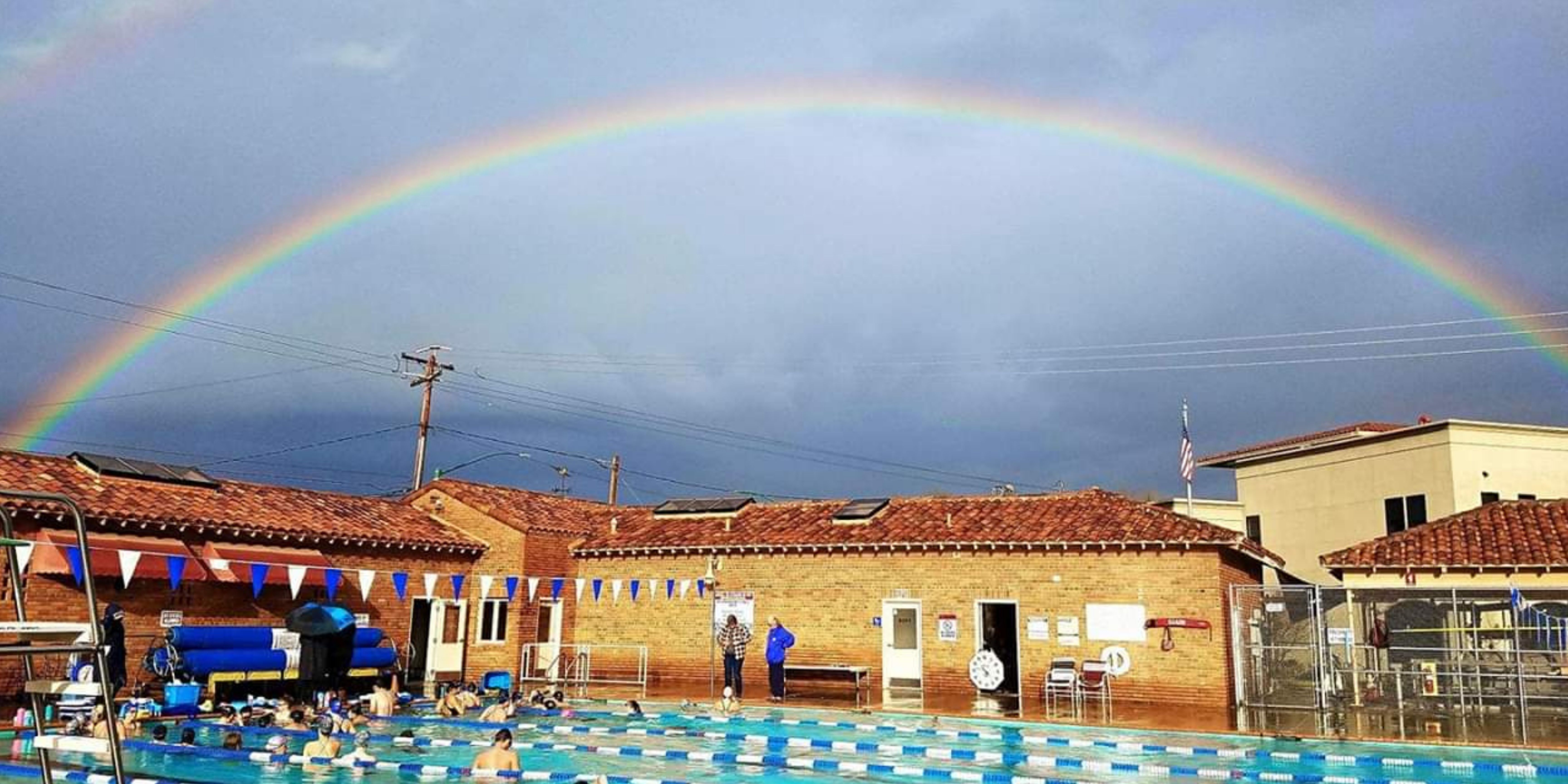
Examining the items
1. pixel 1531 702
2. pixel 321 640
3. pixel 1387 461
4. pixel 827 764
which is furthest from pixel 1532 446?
pixel 321 640

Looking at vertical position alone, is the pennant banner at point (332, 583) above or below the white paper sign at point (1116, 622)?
above

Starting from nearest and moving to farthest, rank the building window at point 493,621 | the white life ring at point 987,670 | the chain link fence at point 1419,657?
1. the chain link fence at point 1419,657
2. the white life ring at point 987,670
3. the building window at point 493,621

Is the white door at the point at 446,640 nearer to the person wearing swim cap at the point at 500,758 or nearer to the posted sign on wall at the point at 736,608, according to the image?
the posted sign on wall at the point at 736,608

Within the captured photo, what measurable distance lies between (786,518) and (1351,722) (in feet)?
50.9

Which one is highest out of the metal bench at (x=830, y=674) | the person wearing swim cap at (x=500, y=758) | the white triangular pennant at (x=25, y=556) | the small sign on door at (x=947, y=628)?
the white triangular pennant at (x=25, y=556)

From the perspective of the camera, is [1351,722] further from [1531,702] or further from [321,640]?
[321,640]

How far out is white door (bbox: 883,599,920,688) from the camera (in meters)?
28.9

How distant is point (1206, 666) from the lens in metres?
25.4

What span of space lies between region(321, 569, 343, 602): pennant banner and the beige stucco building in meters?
30.3

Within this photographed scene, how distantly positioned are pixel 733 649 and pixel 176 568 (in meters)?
11.3

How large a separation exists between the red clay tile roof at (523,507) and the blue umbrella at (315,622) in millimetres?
10957

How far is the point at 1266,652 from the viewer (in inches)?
1110

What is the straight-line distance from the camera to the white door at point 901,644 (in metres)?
28.9

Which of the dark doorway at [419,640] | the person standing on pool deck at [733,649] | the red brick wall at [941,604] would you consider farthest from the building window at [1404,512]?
the dark doorway at [419,640]
